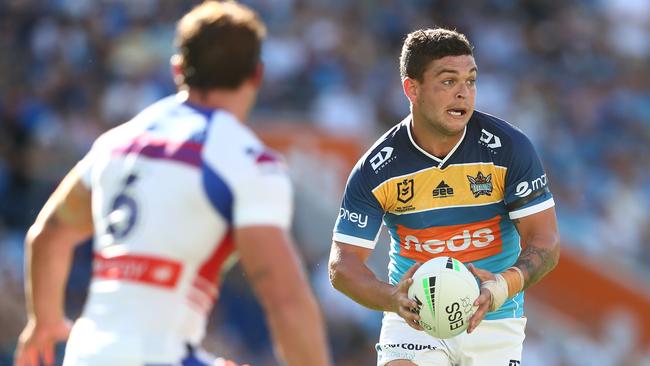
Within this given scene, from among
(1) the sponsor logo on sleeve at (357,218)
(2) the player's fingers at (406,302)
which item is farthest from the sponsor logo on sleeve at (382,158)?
(2) the player's fingers at (406,302)

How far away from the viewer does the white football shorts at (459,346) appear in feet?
22.2

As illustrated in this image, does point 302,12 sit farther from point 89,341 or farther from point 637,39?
point 89,341

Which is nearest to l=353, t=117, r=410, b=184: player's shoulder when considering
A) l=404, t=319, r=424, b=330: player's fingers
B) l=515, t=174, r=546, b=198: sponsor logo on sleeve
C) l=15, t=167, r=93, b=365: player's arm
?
l=515, t=174, r=546, b=198: sponsor logo on sleeve

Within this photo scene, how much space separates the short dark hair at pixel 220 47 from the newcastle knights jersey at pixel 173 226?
0.16 meters

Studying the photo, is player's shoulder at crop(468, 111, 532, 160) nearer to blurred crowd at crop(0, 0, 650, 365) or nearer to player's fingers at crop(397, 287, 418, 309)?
player's fingers at crop(397, 287, 418, 309)

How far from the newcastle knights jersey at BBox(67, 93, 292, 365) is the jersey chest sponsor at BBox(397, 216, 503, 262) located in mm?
2549

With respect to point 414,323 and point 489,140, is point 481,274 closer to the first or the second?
point 414,323

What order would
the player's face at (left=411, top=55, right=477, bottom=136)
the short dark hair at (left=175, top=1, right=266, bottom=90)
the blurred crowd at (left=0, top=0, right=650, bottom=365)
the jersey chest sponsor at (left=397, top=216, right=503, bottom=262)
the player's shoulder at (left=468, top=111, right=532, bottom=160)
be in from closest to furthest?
1. the short dark hair at (left=175, top=1, right=266, bottom=90)
2. the player's face at (left=411, top=55, right=477, bottom=136)
3. the player's shoulder at (left=468, top=111, right=532, bottom=160)
4. the jersey chest sponsor at (left=397, top=216, right=503, bottom=262)
5. the blurred crowd at (left=0, top=0, right=650, bottom=365)

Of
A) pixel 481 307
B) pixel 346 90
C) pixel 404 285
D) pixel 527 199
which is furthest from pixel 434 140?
pixel 346 90

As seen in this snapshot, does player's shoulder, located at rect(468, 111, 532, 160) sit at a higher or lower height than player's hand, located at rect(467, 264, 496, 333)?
higher

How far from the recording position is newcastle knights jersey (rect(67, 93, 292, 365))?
4441mm

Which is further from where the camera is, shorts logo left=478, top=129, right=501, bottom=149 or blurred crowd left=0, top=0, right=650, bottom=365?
blurred crowd left=0, top=0, right=650, bottom=365

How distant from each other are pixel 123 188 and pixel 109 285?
0.36 metres

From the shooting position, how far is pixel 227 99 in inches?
185
